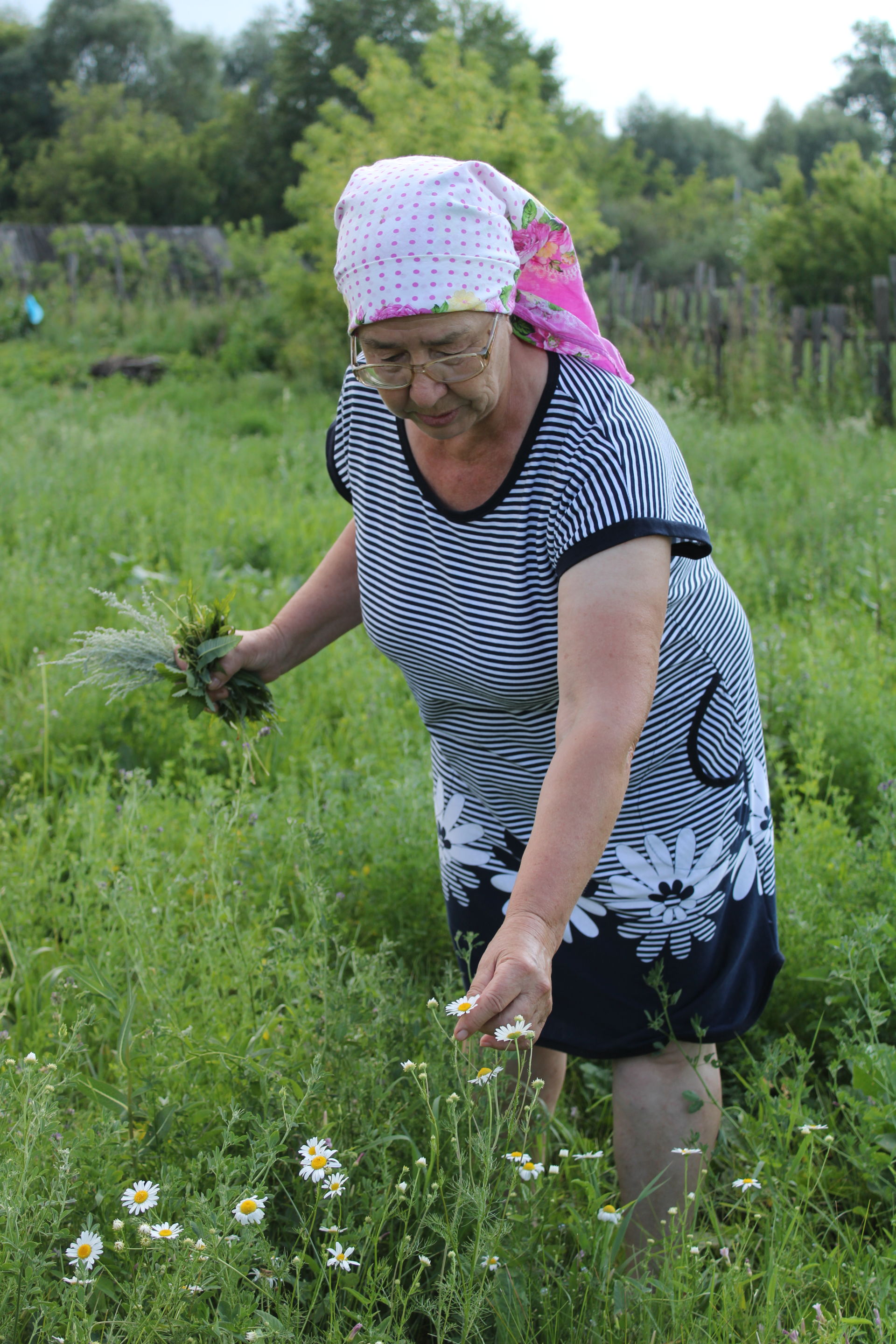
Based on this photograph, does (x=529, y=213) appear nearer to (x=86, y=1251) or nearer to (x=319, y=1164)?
(x=319, y=1164)

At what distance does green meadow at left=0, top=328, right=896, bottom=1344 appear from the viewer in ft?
4.83

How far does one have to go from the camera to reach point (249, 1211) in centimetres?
139

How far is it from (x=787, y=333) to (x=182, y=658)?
930 centimetres

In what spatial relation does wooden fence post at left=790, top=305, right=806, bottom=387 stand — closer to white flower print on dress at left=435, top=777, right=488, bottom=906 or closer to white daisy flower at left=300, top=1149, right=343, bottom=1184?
white flower print on dress at left=435, top=777, right=488, bottom=906

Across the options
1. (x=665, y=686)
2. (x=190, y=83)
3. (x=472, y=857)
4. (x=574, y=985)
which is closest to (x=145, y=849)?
(x=472, y=857)

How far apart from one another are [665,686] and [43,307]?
1778 centimetres

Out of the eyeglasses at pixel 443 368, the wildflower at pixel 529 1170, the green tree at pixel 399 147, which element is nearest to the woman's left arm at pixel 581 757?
the wildflower at pixel 529 1170

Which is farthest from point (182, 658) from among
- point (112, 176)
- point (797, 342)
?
point (112, 176)

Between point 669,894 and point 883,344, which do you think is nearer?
point 669,894

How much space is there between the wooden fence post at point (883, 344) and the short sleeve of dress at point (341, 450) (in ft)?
25.5

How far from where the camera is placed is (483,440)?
1739mm

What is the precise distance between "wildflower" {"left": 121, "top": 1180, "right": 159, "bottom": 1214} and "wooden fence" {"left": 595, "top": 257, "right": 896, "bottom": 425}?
8627 millimetres

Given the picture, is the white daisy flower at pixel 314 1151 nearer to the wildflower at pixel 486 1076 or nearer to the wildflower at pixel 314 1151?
the wildflower at pixel 314 1151

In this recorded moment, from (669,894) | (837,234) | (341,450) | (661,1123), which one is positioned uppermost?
(837,234)
